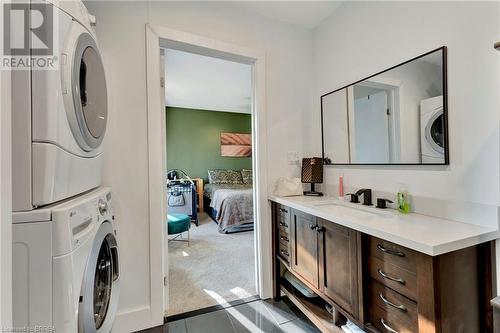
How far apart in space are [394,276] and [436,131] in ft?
2.88

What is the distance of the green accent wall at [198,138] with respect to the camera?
5.70m

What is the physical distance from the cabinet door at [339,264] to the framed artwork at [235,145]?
4.86 m

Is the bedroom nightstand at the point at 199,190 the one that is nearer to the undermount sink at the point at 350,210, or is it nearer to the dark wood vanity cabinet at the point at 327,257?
the dark wood vanity cabinet at the point at 327,257

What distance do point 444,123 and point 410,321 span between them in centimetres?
104

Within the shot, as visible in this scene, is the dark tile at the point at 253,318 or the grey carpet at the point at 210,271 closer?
the dark tile at the point at 253,318

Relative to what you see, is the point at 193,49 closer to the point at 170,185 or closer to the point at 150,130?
the point at 150,130

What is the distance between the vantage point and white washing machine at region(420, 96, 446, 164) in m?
1.33

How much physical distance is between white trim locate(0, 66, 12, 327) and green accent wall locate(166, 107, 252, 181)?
525cm

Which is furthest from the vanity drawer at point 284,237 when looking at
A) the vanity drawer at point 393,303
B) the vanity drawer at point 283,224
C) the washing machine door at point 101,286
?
the washing machine door at point 101,286

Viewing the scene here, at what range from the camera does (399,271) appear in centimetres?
104

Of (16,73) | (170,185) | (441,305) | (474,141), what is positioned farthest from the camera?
(170,185)

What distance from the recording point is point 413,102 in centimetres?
147

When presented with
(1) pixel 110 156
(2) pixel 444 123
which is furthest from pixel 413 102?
(1) pixel 110 156

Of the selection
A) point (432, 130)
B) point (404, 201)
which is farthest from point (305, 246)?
point (432, 130)
